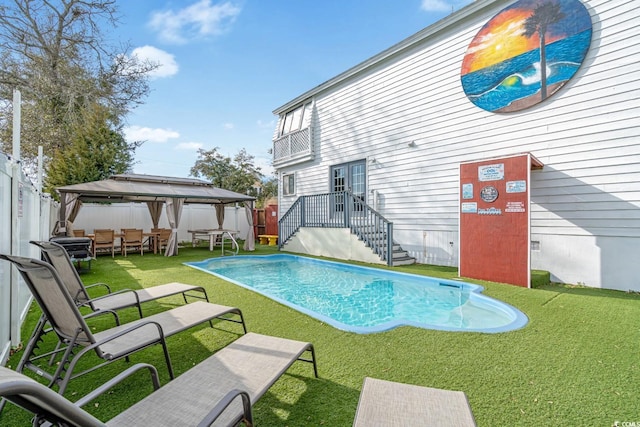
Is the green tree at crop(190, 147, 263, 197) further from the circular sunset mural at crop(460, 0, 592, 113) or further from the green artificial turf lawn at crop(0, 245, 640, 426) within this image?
the green artificial turf lawn at crop(0, 245, 640, 426)

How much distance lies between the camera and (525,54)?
7172 mm

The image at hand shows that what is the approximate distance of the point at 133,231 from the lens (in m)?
12.1

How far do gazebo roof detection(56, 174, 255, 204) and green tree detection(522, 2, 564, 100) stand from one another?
1097cm

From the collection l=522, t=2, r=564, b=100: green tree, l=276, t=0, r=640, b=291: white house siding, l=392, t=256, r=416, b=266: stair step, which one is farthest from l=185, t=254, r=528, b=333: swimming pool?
l=522, t=2, r=564, b=100: green tree

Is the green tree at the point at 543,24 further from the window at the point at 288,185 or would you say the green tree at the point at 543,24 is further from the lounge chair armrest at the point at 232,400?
the window at the point at 288,185

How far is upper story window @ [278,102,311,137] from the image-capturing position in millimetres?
13836

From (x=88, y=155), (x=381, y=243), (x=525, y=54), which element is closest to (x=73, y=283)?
(x=381, y=243)

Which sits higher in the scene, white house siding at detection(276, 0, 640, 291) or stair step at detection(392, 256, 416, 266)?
white house siding at detection(276, 0, 640, 291)

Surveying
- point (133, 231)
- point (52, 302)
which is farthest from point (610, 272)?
point (133, 231)

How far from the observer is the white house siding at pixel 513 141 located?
5.95 m

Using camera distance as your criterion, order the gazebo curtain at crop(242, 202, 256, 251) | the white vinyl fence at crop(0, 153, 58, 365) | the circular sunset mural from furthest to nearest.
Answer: the gazebo curtain at crop(242, 202, 256, 251)
the circular sunset mural
the white vinyl fence at crop(0, 153, 58, 365)

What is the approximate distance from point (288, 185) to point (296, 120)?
Result: 3.13 meters

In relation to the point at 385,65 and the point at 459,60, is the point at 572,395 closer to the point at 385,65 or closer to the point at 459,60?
the point at 459,60

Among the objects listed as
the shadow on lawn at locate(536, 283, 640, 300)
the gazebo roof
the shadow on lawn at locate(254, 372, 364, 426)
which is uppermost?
the gazebo roof
